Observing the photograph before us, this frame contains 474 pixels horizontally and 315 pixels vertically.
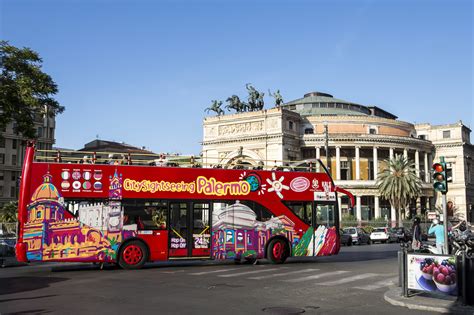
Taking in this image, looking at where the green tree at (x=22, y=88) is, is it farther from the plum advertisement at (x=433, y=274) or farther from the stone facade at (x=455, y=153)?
the stone facade at (x=455, y=153)

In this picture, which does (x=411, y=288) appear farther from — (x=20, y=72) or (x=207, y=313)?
(x=20, y=72)

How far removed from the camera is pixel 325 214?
20453 millimetres

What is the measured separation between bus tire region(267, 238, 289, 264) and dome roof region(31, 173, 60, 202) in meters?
7.89

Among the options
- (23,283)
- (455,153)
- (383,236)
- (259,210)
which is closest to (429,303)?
(259,210)

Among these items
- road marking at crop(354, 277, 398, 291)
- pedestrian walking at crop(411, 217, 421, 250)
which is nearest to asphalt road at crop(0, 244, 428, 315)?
road marking at crop(354, 277, 398, 291)

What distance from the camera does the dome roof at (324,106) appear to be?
287 ft

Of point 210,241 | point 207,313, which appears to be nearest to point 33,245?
point 210,241

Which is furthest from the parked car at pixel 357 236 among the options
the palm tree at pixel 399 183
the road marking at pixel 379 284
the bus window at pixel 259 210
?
the road marking at pixel 379 284

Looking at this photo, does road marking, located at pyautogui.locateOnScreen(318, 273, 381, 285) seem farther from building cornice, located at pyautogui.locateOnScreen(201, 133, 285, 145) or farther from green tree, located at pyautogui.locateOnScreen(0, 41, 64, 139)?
A: building cornice, located at pyautogui.locateOnScreen(201, 133, 285, 145)

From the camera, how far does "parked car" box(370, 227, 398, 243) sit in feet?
150

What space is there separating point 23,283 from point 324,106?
8162cm

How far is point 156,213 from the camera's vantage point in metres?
18.0

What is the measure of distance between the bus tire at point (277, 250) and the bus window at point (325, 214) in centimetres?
171

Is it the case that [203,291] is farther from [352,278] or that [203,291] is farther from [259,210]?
[259,210]
